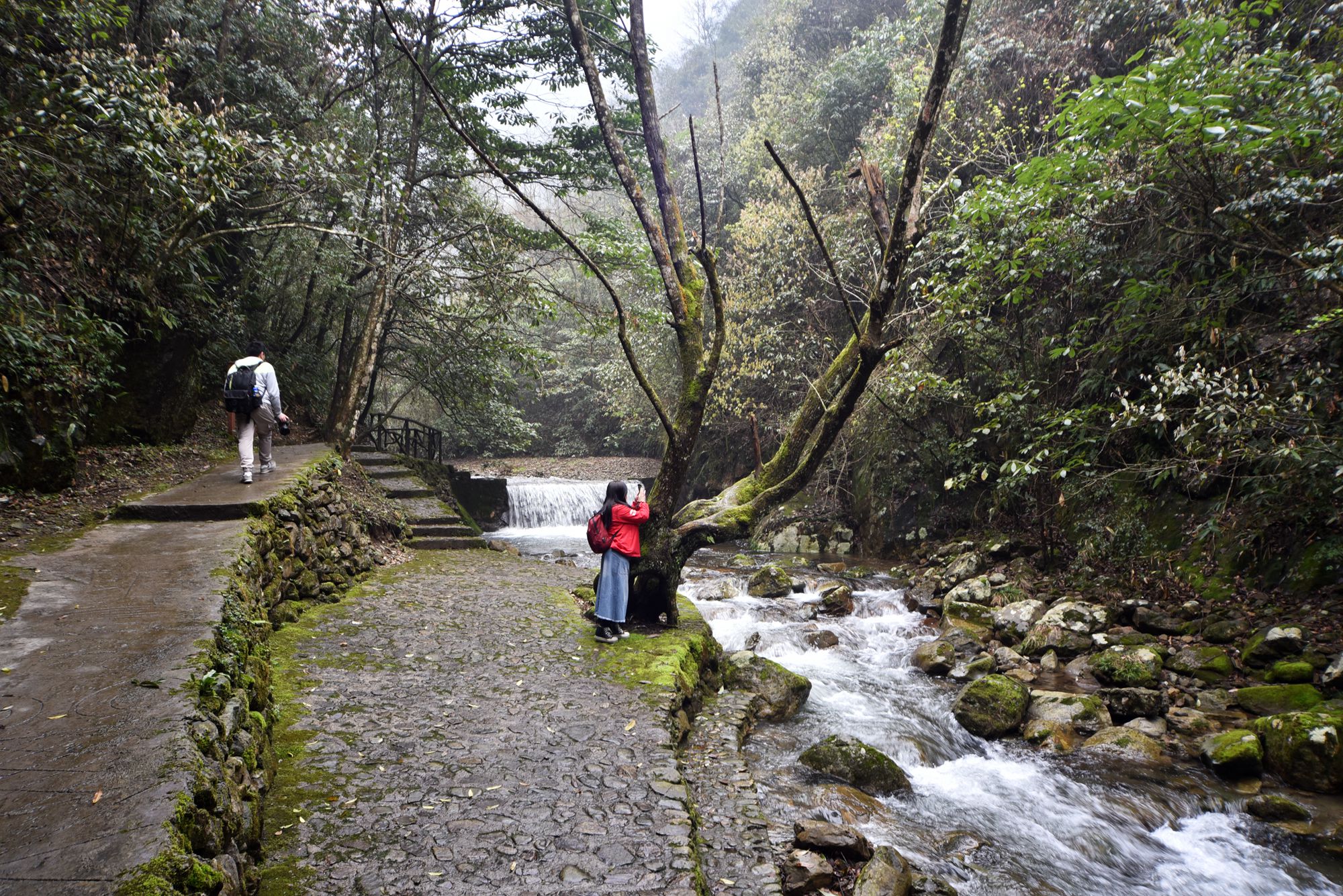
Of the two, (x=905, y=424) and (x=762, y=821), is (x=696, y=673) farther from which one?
(x=905, y=424)

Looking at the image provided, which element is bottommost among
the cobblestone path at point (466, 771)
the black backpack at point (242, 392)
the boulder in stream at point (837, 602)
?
the boulder in stream at point (837, 602)

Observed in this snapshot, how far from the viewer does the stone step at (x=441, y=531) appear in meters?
10.4

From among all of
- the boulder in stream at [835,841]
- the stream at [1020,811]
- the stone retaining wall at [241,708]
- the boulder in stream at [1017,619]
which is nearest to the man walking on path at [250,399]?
the stone retaining wall at [241,708]

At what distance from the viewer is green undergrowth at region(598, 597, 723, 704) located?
16.7ft

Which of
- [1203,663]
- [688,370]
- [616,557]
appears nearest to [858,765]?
[616,557]

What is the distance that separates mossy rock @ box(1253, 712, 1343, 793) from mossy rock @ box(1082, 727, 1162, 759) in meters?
0.73

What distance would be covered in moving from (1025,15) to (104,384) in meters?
16.6

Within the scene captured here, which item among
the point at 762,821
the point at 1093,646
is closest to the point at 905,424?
the point at 1093,646

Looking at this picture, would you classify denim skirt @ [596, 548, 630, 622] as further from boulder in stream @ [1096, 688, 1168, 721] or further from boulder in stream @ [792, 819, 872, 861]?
boulder in stream @ [1096, 688, 1168, 721]

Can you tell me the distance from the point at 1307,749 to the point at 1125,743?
1.18 metres

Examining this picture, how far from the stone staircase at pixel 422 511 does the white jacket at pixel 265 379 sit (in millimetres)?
3134

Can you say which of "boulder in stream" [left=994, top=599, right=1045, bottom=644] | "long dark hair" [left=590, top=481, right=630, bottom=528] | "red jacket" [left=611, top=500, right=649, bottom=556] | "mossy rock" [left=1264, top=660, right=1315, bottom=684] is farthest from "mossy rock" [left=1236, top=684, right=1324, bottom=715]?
"long dark hair" [left=590, top=481, right=630, bottom=528]

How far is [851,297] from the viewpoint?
15.2 metres

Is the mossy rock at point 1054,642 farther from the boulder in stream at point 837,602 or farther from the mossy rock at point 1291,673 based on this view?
the boulder in stream at point 837,602
